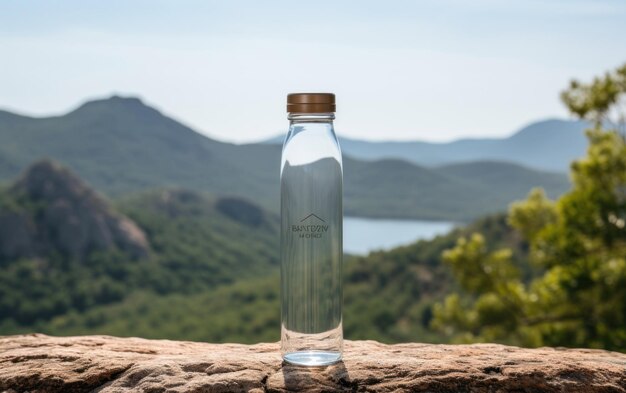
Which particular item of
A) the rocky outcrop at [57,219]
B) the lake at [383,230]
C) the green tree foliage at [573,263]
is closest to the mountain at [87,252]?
the rocky outcrop at [57,219]

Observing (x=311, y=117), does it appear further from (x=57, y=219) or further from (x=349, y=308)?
(x=57, y=219)

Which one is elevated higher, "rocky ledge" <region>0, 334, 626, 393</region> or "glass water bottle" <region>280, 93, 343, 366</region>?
"glass water bottle" <region>280, 93, 343, 366</region>

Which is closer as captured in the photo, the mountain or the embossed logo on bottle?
the embossed logo on bottle

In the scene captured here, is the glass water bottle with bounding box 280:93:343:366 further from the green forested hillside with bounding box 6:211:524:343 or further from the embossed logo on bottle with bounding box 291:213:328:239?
the green forested hillside with bounding box 6:211:524:343

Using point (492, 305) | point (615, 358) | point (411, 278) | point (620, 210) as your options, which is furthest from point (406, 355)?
point (411, 278)

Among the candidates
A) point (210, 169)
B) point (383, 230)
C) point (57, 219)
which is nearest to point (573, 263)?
point (57, 219)

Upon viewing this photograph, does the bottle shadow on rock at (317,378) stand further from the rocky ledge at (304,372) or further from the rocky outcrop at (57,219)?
the rocky outcrop at (57,219)

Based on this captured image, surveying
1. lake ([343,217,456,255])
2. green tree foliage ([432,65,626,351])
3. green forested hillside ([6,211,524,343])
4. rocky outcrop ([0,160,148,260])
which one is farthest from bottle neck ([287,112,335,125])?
lake ([343,217,456,255])
